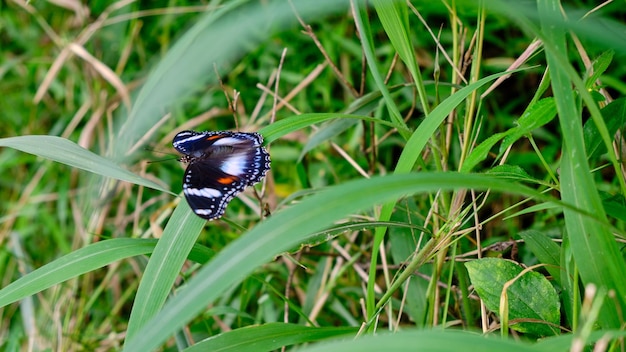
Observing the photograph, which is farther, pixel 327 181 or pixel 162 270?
pixel 327 181

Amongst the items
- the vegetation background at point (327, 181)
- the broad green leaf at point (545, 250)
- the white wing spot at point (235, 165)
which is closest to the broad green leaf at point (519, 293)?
the vegetation background at point (327, 181)

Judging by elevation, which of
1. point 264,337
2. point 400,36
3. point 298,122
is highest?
point 400,36

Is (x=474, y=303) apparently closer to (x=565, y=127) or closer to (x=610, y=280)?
(x=610, y=280)

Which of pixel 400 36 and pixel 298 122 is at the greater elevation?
pixel 400 36

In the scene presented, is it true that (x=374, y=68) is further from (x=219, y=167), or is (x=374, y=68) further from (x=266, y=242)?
(x=266, y=242)

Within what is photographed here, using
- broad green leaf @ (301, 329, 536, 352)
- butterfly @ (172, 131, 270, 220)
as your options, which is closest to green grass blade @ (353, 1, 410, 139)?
butterfly @ (172, 131, 270, 220)

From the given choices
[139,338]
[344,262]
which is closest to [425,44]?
[344,262]

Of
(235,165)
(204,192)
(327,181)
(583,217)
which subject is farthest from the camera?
(327,181)

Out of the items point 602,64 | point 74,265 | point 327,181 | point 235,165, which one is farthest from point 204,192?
point 327,181
